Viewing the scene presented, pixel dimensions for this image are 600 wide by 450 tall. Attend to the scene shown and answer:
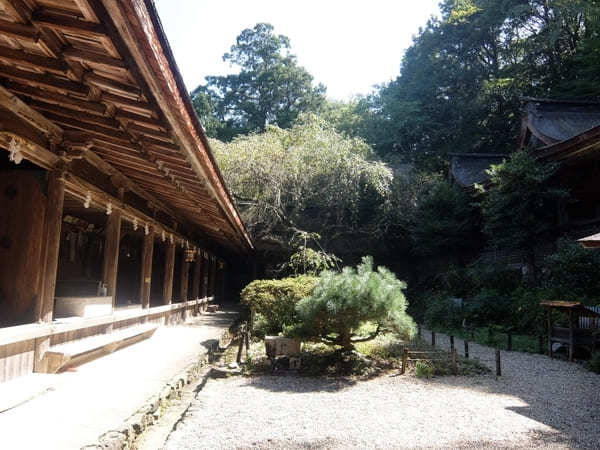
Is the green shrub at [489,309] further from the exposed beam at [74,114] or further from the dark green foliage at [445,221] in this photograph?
the exposed beam at [74,114]

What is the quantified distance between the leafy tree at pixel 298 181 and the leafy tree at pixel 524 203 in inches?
182

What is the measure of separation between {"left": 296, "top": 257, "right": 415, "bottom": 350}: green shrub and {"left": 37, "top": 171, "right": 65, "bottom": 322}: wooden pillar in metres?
3.58

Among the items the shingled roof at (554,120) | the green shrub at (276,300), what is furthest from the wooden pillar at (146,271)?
the shingled roof at (554,120)

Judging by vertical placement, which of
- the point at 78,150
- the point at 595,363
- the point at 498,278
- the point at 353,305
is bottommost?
the point at 595,363

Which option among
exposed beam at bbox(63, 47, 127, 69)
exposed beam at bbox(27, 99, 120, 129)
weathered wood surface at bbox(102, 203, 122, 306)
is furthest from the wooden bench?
exposed beam at bbox(63, 47, 127, 69)

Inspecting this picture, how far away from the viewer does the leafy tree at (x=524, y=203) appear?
12164mm

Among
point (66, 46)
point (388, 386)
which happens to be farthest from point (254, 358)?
point (66, 46)

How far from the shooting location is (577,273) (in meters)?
10.5

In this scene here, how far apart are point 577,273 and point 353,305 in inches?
272

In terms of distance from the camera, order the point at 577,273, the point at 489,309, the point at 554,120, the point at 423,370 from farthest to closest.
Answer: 1. the point at 554,120
2. the point at 489,309
3. the point at 577,273
4. the point at 423,370

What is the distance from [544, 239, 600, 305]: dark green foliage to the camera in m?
10.2

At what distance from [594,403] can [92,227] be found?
10.0 m

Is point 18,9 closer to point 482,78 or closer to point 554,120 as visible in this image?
point 554,120

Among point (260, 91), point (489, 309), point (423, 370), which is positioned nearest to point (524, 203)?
point (489, 309)
